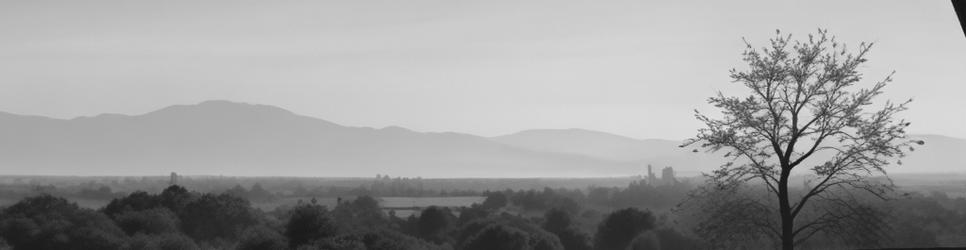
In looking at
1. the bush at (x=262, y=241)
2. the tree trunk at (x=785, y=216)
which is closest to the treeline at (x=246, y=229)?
the bush at (x=262, y=241)

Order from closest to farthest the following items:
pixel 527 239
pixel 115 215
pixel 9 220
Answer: pixel 9 220
pixel 115 215
pixel 527 239

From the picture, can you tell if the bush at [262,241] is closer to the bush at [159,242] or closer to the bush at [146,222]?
the bush at [159,242]

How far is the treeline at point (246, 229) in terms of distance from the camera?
7338cm

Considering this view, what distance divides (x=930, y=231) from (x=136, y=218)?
88388 mm

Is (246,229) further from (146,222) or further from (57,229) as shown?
(57,229)

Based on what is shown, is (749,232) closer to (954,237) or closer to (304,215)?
(304,215)

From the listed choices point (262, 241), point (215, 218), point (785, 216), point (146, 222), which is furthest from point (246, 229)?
point (785, 216)

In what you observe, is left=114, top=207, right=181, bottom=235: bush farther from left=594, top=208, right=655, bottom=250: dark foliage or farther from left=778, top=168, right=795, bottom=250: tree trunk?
left=778, top=168, right=795, bottom=250: tree trunk

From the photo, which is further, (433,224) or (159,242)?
(433,224)

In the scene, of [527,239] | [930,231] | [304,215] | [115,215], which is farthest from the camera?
[930,231]

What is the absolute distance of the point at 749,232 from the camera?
2312 centimetres

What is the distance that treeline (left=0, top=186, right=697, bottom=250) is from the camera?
73.4 meters

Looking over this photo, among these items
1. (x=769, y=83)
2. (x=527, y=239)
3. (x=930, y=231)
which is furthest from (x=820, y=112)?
(x=930, y=231)

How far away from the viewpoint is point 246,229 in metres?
80.4
